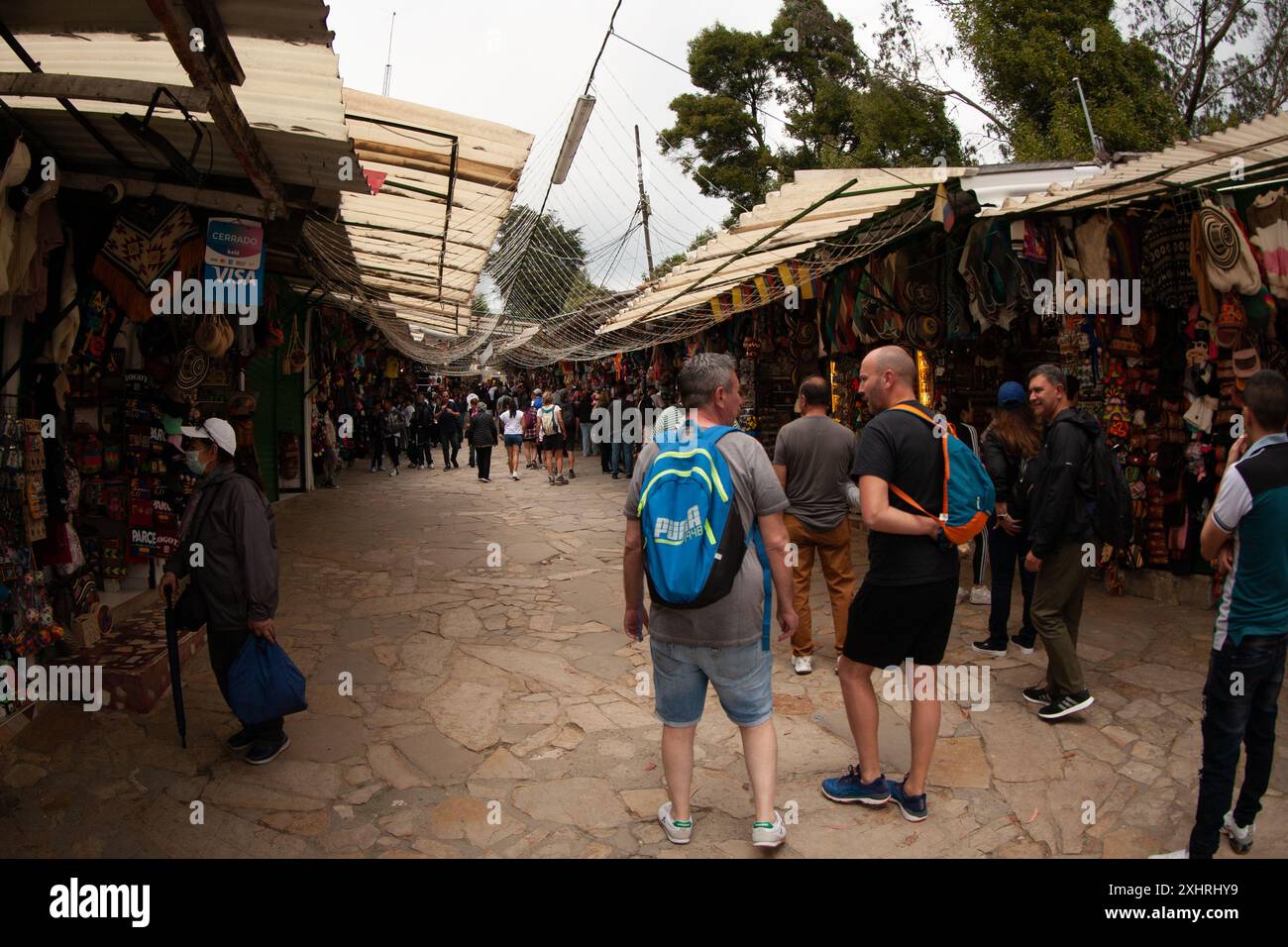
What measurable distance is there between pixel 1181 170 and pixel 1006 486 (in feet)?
6.80

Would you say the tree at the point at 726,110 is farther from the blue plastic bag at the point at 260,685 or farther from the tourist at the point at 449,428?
the blue plastic bag at the point at 260,685

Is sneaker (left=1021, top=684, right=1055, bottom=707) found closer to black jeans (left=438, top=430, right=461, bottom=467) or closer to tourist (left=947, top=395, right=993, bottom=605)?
tourist (left=947, top=395, right=993, bottom=605)

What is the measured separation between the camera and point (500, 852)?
10.6 ft

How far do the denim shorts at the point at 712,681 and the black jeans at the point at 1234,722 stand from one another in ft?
5.08

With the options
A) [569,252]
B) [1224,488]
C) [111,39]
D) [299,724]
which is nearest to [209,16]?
[111,39]

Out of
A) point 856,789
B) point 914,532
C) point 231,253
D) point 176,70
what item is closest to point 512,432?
point 231,253

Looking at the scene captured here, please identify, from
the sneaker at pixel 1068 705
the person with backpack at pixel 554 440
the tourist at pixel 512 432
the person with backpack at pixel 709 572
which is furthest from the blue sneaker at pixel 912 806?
the tourist at pixel 512 432

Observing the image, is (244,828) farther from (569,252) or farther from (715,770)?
(569,252)

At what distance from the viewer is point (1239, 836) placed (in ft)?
10.2

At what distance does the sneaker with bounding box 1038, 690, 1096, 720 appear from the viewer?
4.26 metres

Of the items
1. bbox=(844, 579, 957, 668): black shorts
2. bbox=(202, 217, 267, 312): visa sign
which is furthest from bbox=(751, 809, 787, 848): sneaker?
bbox=(202, 217, 267, 312): visa sign

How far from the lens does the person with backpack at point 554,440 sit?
1466 cm

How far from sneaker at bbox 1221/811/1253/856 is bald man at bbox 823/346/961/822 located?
43.0 inches

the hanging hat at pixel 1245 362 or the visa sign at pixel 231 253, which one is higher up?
the visa sign at pixel 231 253
